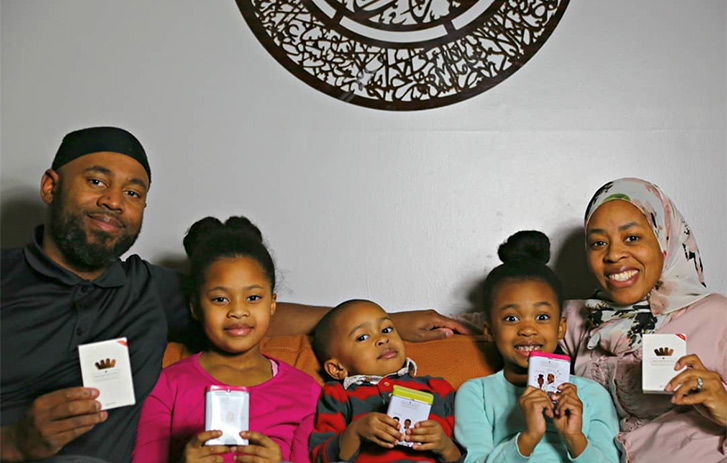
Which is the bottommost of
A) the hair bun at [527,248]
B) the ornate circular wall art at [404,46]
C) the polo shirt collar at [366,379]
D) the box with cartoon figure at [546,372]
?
the polo shirt collar at [366,379]

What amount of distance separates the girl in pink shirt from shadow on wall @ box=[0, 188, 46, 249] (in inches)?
36.6

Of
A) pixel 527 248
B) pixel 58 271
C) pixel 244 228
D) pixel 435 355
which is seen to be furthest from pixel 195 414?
pixel 527 248

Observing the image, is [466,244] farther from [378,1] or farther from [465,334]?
[378,1]

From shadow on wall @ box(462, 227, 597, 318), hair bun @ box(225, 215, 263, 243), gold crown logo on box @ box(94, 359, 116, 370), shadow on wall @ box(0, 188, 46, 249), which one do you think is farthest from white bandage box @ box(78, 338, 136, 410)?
shadow on wall @ box(462, 227, 597, 318)

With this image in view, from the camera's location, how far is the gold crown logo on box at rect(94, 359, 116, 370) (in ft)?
6.22

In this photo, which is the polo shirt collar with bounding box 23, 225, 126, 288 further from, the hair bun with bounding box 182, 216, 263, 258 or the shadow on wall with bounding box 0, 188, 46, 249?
the shadow on wall with bounding box 0, 188, 46, 249

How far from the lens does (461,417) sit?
7.36 ft

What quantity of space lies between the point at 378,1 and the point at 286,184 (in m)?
0.74

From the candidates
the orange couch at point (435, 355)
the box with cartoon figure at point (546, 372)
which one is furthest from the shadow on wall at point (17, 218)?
the box with cartoon figure at point (546, 372)

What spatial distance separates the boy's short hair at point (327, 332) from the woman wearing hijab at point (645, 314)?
68 cm

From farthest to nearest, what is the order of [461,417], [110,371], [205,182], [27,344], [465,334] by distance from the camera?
[205,182] < [465,334] < [461,417] < [27,344] < [110,371]

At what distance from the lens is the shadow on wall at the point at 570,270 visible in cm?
297

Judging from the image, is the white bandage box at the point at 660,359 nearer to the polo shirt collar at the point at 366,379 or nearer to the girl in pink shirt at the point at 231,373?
the polo shirt collar at the point at 366,379

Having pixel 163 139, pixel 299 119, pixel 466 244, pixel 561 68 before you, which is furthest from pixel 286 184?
pixel 561 68
